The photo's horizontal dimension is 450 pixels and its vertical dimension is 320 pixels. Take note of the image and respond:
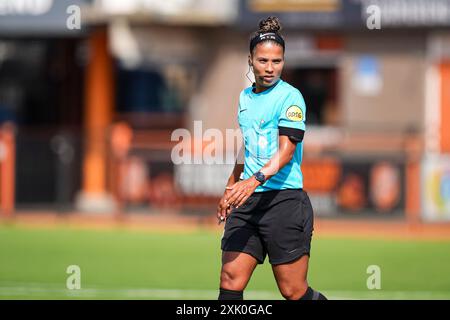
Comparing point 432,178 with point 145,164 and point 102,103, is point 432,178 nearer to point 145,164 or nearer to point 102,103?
point 145,164

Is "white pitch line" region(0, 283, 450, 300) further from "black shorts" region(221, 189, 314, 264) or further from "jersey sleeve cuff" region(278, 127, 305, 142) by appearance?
"jersey sleeve cuff" region(278, 127, 305, 142)

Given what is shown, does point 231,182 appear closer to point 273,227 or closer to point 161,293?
point 273,227

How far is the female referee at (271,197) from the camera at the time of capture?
25.7ft

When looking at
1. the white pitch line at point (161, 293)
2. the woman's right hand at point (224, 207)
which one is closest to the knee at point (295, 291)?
the woman's right hand at point (224, 207)

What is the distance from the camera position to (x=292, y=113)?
307 inches

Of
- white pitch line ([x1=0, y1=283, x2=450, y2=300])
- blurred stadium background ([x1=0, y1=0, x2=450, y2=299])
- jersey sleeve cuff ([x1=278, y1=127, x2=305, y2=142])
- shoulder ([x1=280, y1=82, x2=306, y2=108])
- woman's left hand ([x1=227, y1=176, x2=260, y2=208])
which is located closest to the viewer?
woman's left hand ([x1=227, y1=176, x2=260, y2=208])

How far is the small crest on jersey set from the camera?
778 cm

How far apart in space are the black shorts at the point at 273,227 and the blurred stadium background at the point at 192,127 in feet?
19.6

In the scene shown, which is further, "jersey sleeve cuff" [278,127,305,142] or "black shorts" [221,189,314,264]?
"black shorts" [221,189,314,264]

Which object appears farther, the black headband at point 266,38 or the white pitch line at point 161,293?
the white pitch line at point 161,293

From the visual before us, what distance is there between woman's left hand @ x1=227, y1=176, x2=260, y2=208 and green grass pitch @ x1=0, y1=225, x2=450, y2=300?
4.18 meters

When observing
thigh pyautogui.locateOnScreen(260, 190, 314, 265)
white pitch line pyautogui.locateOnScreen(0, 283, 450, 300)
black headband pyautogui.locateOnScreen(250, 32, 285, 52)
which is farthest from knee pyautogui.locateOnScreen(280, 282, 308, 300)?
white pitch line pyautogui.locateOnScreen(0, 283, 450, 300)

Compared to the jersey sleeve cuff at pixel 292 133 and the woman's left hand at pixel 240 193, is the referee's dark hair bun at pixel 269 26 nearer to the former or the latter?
Answer: the jersey sleeve cuff at pixel 292 133

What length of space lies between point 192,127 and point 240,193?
17.4 meters
